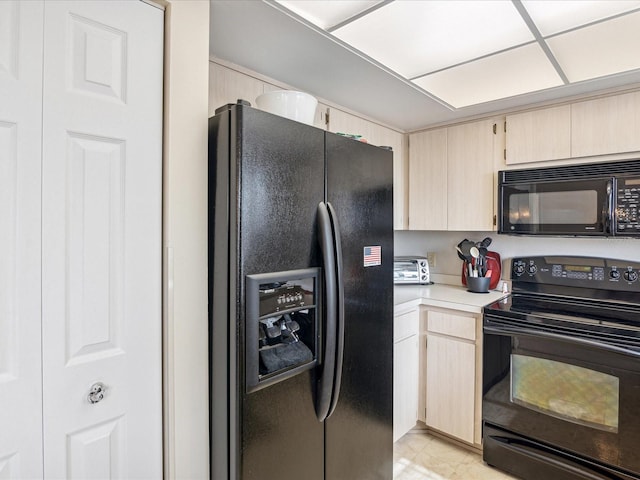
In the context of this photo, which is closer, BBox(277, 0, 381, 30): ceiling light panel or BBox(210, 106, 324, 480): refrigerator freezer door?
BBox(210, 106, 324, 480): refrigerator freezer door

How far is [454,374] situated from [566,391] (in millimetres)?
566

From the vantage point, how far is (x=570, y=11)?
53.7 inches

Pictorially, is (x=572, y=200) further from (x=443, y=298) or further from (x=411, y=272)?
(x=411, y=272)

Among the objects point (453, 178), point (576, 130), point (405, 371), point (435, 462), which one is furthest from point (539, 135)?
point (435, 462)

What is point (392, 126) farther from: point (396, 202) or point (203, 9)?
point (203, 9)

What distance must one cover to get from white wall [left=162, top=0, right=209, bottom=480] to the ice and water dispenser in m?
0.19

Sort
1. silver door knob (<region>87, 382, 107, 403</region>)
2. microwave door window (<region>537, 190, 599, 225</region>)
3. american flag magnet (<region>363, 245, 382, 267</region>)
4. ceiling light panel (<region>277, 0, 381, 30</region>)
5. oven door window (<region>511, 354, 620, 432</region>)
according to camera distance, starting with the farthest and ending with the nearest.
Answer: microwave door window (<region>537, 190, 599, 225</region>)
oven door window (<region>511, 354, 620, 432</region>)
american flag magnet (<region>363, 245, 382, 267</region>)
ceiling light panel (<region>277, 0, 381, 30</region>)
silver door knob (<region>87, 382, 107, 403</region>)

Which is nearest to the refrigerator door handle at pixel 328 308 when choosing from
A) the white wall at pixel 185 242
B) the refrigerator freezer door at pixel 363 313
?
the refrigerator freezer door at pixel 363 313

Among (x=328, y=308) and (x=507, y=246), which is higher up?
(x=507, y=246)

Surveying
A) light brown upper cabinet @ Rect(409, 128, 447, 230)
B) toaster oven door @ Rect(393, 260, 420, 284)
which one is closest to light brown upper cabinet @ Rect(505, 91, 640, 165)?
light brown upper cabinet @ Rect(409, 128, 447, 230)

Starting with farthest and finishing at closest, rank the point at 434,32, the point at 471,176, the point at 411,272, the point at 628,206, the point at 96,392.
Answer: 1. the point at 411,272
2. the point at 471,176
3. the point at 628,206
4. the point at 434,32
5. the point at 96,392

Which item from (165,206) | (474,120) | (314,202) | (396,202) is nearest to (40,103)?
(165,206)

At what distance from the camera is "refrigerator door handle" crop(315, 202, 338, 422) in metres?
1.30

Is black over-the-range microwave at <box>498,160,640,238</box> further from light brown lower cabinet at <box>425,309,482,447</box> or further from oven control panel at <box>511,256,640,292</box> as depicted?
light brown lower cabinet at <box>425,309,482,447</box>
